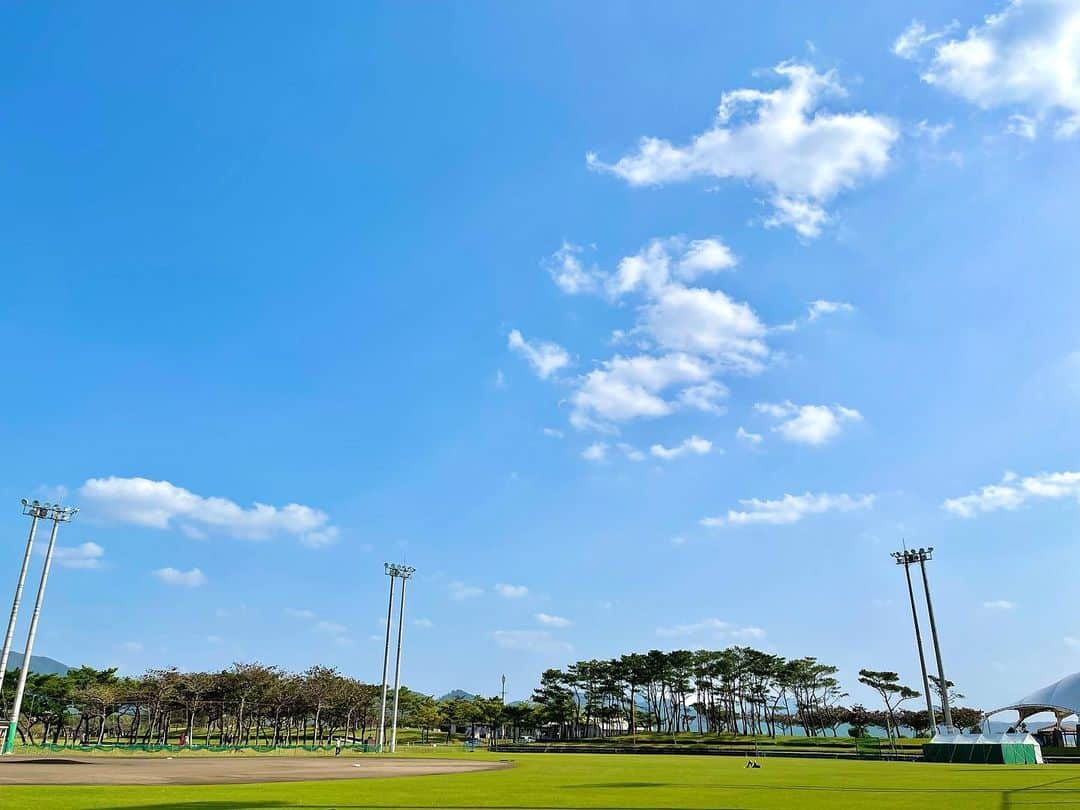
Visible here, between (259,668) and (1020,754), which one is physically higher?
(259,668)

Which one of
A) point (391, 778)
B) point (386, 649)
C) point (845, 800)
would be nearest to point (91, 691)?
point (386, 649)

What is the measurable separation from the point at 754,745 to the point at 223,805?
88099mm

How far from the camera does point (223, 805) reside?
66.2ft

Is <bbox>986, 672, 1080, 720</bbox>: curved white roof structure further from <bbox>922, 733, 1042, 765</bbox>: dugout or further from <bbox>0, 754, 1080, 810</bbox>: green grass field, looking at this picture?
<bbox>0, 754, 1080, 810</bbox>: green grass field

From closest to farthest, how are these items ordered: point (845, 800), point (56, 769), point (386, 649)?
point (845, 800) → point (56, 769) → point (386, 649)

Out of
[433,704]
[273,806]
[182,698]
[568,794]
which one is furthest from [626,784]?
[433,704]

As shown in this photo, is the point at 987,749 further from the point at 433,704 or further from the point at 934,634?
the point at 433,704

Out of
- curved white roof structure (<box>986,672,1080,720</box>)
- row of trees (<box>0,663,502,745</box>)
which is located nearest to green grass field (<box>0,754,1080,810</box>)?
row of trees (<box>0,663,502,745</box>)

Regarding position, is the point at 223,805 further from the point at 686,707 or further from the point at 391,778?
the point at 686,707

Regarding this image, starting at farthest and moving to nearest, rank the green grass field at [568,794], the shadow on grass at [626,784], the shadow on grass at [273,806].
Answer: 1. the shadow on grass at [626,784]
2. the green grass field at [568,794]
3. the shadow on grass at [273,806]

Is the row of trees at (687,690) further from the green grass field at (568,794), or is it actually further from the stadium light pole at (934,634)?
the green grass field at (568,794)

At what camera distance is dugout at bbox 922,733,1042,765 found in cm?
5278

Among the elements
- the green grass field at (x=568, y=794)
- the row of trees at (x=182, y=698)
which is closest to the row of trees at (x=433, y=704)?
the row of trees at (x=182, y=698)

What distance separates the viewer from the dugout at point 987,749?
52.8 metres
